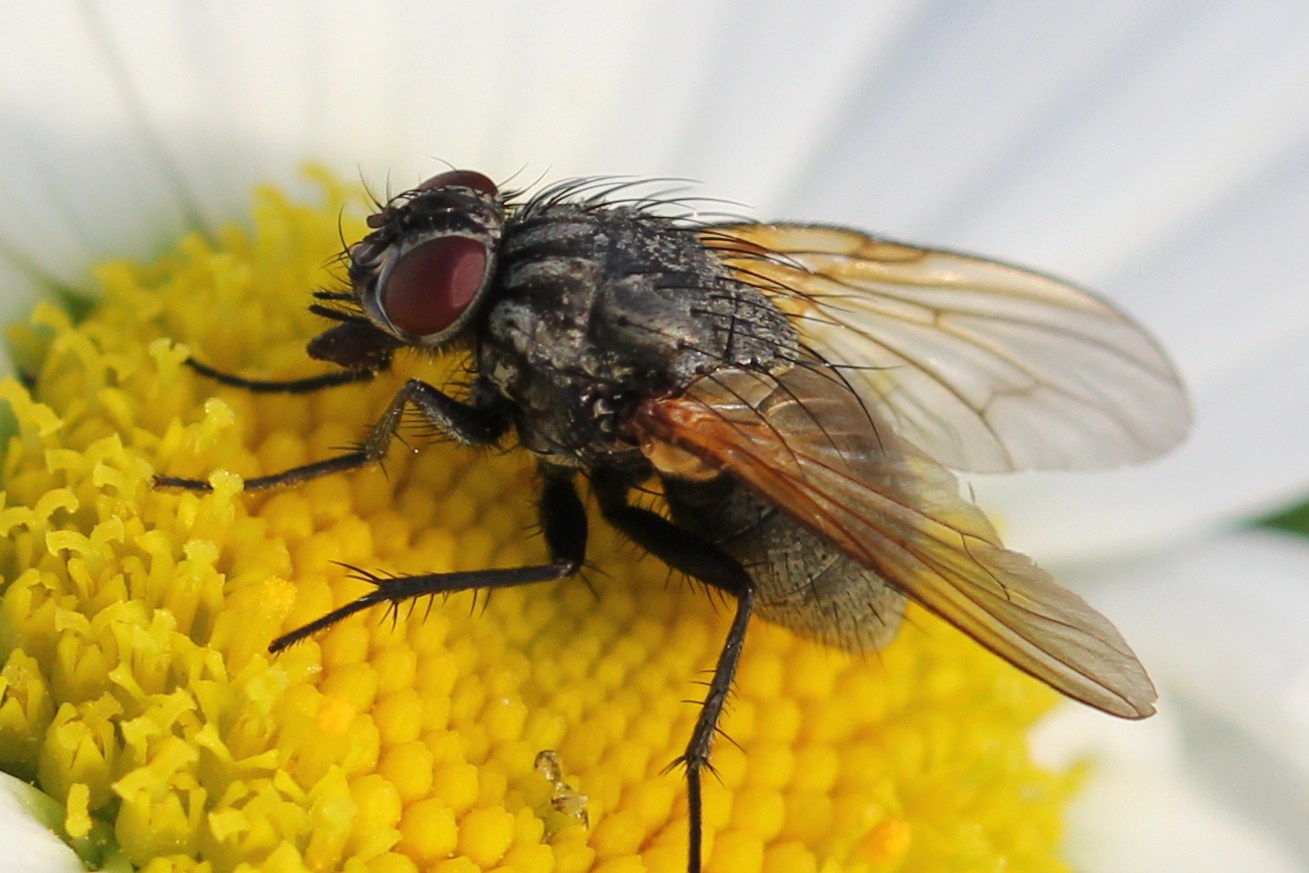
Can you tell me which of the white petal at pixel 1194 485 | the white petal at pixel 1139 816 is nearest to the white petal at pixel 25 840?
the white petal at pixel 1139 816

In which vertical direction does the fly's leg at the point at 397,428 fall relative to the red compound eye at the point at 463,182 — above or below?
below

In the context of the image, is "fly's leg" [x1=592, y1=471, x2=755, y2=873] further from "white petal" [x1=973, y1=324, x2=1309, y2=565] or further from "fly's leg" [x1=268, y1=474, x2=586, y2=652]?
"white petal" [x1=973, y1=324, x2=1309, y2=565]

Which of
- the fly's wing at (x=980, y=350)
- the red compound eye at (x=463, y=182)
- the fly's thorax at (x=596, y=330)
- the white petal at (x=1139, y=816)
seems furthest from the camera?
the white petal at (x=1139, y=816)

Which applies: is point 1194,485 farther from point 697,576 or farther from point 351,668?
point 351,668

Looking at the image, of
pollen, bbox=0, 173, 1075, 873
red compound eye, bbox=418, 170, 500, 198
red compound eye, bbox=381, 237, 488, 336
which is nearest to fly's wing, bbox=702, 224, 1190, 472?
pollen, bbox=0, 173, 1075, 873

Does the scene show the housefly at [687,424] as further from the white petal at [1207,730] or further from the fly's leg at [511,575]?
the white petal at [1207,730]

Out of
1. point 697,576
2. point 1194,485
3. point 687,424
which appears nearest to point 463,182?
point 687,424
